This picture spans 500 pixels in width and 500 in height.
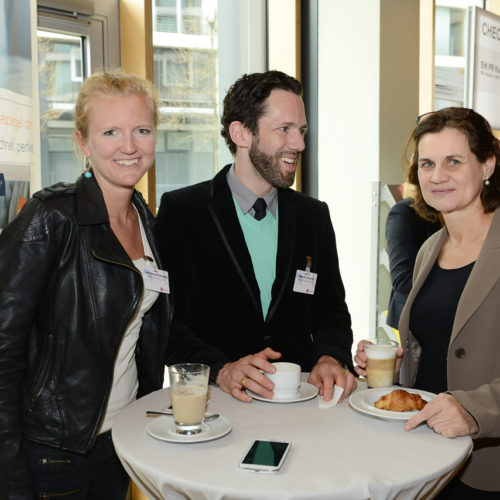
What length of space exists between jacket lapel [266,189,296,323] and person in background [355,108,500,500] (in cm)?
37

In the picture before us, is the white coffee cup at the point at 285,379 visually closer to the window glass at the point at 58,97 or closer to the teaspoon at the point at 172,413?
the teaspoon at the point at 172,413

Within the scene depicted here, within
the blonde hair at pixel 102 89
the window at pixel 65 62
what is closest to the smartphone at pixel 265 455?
the blonde hair at pixel 102 89

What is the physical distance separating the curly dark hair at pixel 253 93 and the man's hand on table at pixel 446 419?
4.18 ft

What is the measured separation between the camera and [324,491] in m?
1.20

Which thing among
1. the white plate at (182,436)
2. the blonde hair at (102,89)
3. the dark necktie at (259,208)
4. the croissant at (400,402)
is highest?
the blonde hair at (102,89)

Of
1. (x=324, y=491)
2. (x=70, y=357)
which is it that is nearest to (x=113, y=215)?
(x=70, y=357)

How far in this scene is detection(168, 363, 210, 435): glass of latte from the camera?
1.47 m

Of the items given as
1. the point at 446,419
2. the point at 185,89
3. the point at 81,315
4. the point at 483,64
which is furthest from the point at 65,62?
the point at 483,64

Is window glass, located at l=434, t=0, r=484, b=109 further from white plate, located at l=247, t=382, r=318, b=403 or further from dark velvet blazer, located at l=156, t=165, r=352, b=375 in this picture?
white plate, located at l=247, t=382, r=318, b=403

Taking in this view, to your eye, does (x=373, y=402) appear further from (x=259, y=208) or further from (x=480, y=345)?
(x=259, y=208)

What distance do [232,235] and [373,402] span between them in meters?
0.84

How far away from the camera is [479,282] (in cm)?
189

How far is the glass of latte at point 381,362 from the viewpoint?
1.84m

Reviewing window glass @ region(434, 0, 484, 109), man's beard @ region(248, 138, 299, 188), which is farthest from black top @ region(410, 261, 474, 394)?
window glass @ region(434, 0, 484, 109)
